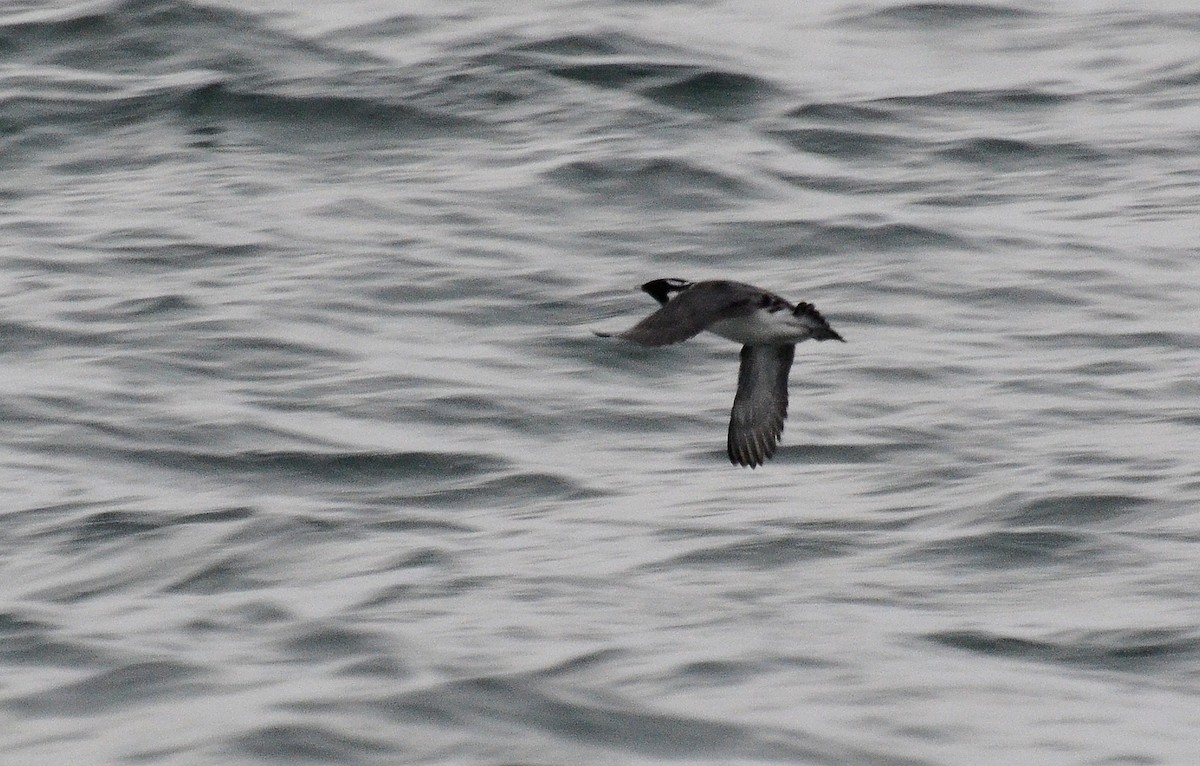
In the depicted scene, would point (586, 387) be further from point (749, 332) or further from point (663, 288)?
point (749, 332)

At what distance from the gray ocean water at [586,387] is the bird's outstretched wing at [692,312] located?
1.44 meters

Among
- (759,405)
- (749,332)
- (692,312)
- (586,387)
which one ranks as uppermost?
(692,312)

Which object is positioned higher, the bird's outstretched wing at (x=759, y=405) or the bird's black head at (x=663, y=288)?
the bird's black head at (x=663, y=288)

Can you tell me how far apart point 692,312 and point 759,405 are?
157cm

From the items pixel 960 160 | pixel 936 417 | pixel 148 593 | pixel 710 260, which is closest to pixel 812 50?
pixel 960 160

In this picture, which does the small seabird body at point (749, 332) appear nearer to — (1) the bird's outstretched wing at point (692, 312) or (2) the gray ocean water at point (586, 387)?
(1) the bird's outstretched wing at point (692, 312)

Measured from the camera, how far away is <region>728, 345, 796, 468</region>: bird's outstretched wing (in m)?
10.8

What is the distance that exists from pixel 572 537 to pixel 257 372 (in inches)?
122

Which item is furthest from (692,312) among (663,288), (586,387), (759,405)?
(586,387)

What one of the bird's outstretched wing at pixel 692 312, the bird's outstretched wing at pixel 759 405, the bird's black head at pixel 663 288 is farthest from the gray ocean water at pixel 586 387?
the bird's outstretched wing at pixel 692 312

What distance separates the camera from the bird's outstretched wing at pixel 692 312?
888 cm

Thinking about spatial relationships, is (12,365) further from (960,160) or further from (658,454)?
(960,160)

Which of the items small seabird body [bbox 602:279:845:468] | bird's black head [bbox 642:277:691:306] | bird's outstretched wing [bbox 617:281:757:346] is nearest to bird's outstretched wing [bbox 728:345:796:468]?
small seabird body [bbox 602:279:845:468]

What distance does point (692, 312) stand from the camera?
30.9 ft
